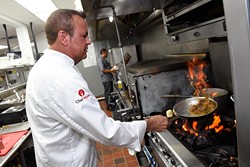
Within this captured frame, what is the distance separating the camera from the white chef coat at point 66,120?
106 centimetres

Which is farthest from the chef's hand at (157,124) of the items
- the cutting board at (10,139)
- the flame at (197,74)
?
the cutting board at (10,139)

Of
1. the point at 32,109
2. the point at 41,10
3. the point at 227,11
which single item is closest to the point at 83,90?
the point at 32,109

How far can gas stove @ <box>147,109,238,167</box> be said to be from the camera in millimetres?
1059

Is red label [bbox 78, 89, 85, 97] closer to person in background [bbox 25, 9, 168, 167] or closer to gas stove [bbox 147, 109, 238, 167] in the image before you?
person in background [bbox 25, 9, 168, 167]

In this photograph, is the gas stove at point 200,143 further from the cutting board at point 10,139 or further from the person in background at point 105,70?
the person in background at point 105,70

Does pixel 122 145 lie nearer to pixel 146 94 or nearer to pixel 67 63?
pixel 67 63

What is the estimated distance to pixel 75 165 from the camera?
1.26m

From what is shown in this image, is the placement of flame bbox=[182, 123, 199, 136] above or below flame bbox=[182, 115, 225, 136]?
below

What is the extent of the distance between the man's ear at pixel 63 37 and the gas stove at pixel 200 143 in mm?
857

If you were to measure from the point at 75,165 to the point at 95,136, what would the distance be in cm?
28

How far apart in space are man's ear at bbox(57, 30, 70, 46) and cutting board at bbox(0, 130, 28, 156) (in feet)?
4.13

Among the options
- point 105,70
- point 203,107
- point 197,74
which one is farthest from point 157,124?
point 105,70

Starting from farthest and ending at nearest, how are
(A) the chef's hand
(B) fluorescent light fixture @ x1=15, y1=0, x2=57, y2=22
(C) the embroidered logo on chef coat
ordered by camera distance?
1. (B) fluorescent light fixture @ x1=15, y1=0, x2=57, y2=22
2. (A) the chef's hand
3. (C) the embroidered logo on chef coat

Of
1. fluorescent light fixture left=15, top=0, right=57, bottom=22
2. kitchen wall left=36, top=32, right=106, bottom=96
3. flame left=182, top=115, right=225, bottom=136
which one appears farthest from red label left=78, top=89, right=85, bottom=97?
kitchen wall left=36, top=32, right=106, bottom=96
